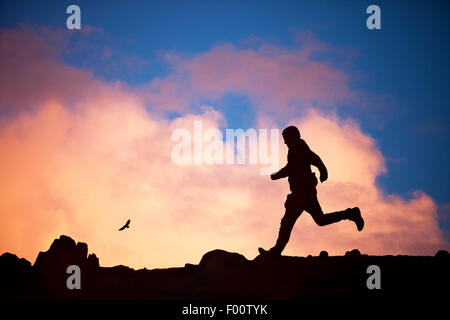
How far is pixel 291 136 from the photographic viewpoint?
9.56 meters

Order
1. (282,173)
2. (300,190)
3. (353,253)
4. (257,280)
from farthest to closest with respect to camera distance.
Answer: (353,253) < (282,173) < (300,190) < (257,280)

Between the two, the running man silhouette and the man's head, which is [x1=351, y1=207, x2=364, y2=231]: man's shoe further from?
the man's head

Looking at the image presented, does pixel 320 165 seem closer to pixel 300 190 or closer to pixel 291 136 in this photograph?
pixel 300 190

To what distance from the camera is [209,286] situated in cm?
952

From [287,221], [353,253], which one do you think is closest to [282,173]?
[287,221]

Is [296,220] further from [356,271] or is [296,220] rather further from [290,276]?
[356,271]

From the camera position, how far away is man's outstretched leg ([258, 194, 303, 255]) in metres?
9.39

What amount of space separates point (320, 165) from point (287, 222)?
144 centimetres

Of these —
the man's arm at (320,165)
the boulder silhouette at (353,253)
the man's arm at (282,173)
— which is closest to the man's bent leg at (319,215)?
the man's arm at (320,165)
